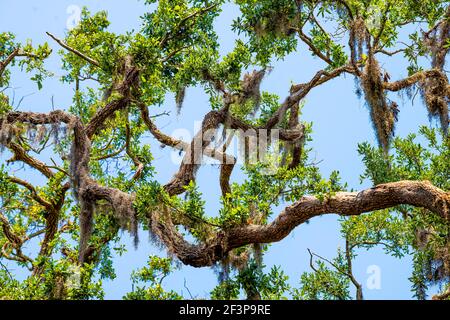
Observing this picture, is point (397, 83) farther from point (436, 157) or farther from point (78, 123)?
point (78, 123)

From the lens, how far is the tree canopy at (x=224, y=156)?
30.4 feet

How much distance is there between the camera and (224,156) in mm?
11320

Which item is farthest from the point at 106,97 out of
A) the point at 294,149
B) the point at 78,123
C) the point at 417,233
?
the point at 417,233

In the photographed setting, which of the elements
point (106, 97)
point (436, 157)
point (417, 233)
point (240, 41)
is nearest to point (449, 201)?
point (417, 233)

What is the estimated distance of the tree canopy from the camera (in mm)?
9266

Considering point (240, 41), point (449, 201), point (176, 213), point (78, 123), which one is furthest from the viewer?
point (240, 41)

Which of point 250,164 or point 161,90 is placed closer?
point 250,164

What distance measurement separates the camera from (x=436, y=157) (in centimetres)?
1110

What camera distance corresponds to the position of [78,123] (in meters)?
10.2

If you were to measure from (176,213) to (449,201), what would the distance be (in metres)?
3.45

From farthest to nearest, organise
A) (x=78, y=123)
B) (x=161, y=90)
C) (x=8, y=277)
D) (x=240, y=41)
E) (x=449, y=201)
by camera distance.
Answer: (x=161, y=90)
(x=240, y=41)
(x=8, y=277)
(x=78, y=123)
(x=449, y=201)
